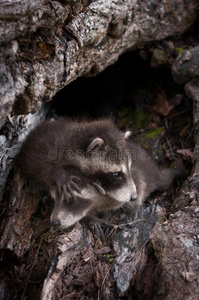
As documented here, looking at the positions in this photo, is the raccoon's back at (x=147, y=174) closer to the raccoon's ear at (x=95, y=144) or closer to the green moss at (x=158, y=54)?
the raccoon's ear at (x=95, y=144)

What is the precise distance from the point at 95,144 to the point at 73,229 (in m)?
1.23

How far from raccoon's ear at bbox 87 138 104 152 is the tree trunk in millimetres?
816

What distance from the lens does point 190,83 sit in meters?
5.38

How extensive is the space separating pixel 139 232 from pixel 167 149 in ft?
7.00

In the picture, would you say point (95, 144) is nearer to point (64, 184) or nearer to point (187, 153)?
point (64, 184)

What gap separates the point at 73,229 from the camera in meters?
4.07

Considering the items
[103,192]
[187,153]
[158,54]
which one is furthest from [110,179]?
[158,54]

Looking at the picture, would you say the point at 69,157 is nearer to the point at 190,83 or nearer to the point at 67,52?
the point at 67,52

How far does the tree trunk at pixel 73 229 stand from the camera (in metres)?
2.86

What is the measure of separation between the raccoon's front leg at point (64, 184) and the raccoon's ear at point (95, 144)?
1.47 feet

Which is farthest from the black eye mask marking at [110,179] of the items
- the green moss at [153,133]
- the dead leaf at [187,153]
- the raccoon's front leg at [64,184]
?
the green moss at [153,133]

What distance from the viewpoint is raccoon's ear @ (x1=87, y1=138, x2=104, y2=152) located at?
3.88 meters

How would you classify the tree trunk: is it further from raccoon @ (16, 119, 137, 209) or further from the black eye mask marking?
the black eye mask marking

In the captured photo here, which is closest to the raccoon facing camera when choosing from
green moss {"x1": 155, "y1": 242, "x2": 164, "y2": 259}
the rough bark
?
the rough bark
